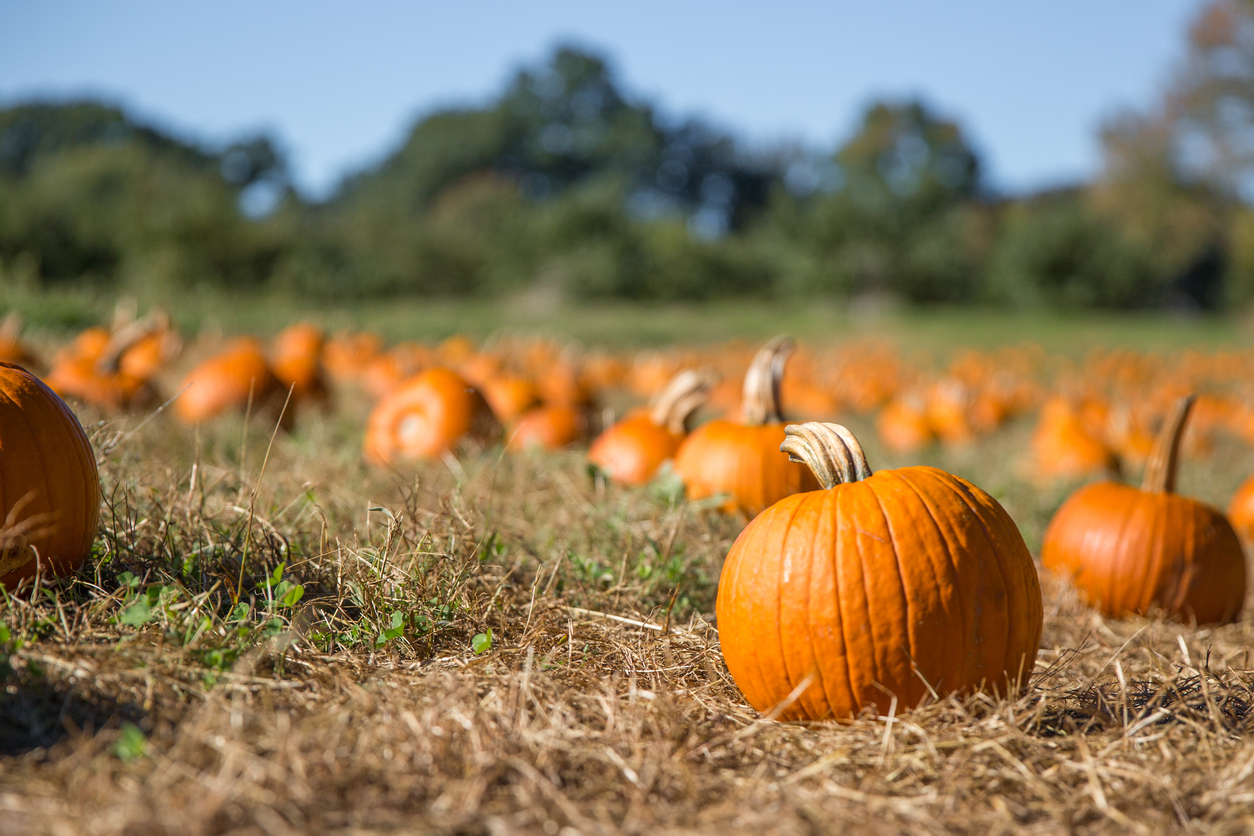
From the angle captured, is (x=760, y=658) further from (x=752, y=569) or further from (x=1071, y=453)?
(x=1071, y=453)

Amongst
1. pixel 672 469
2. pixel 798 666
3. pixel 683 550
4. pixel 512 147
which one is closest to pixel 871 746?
pixel 798 666

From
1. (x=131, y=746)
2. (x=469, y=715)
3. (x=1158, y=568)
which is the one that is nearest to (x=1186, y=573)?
(x=1158, y=568)

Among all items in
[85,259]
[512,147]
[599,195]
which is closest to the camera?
[85,259]

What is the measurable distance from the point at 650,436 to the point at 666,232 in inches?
1589

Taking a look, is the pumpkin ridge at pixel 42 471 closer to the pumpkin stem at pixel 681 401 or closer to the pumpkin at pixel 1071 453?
the pumpkin stem at pixel 681 401

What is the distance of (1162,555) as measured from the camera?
315cm

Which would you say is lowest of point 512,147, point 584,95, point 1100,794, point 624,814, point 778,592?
point 624,814

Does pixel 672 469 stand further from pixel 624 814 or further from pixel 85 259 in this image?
pixel 85 259

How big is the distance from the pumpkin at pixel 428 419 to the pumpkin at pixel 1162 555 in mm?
2815

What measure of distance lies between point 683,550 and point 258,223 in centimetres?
2314

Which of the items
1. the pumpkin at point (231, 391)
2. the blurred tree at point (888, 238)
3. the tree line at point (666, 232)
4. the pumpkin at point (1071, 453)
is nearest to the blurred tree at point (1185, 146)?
the tree line at point (666, 232)

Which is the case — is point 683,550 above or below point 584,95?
below

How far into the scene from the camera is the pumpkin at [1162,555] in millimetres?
3139

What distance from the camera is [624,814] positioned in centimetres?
150
